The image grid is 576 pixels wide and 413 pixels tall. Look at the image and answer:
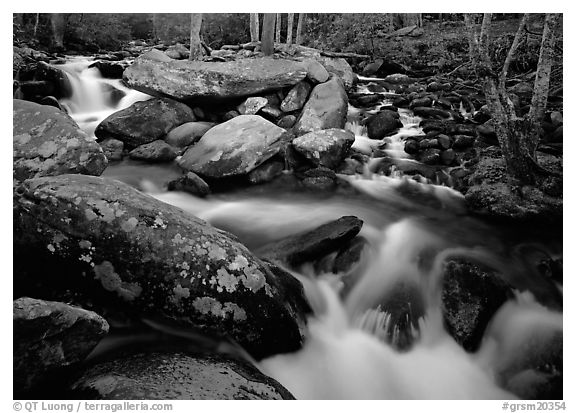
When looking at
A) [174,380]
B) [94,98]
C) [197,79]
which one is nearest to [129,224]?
[174,380]

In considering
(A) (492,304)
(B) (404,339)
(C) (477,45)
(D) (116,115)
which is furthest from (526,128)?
(D) (116,115)

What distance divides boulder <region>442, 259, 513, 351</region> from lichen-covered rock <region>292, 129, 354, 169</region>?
3.05m

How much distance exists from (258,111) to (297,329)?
5.80m

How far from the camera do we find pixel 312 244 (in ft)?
12.3

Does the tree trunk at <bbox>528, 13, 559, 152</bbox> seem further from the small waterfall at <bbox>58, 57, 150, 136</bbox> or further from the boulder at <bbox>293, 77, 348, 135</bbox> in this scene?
the small waterfall at <bbox>58, 57, 150, 136</bbox>

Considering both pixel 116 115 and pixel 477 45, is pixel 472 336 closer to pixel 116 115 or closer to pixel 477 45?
pixel 477 45

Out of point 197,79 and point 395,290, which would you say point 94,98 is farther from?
point 395,290

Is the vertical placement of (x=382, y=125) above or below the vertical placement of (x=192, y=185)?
above

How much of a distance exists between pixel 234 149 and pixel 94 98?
4.55 meters

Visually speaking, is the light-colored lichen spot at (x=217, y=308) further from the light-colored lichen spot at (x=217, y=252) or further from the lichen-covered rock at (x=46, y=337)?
the lichen-covered rock at (x=46, y=337)

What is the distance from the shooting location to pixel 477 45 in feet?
14.7
